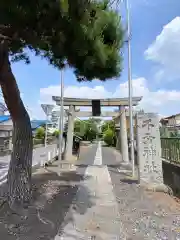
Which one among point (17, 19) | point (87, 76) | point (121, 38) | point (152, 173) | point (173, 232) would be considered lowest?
point (173, 232)

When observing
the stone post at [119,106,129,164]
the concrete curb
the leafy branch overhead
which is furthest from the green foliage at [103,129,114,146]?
the leafy branch overhead

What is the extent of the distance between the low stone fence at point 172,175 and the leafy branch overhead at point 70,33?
15.7 ft

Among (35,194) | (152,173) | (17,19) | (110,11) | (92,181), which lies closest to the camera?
(17,19)

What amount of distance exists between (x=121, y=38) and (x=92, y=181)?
529 cm

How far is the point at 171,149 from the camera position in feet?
34.3

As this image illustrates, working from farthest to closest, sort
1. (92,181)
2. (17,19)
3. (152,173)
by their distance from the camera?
(92,181), (152,173), (17,19)

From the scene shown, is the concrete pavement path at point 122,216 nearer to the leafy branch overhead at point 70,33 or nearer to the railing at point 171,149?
the railing at point 171,149

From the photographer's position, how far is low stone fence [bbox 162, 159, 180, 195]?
910 centimetres

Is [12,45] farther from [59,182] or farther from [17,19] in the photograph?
[59,182]

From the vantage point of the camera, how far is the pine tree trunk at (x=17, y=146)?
5711 mm

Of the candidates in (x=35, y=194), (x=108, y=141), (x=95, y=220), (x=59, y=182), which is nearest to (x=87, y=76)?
(x=95, y=220)

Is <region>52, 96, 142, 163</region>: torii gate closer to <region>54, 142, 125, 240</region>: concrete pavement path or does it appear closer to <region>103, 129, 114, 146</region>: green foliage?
<region>54, 142, 125, 240</region>: concrete pavement path

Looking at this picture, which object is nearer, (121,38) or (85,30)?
(85,30)

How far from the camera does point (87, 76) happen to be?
227 inches
